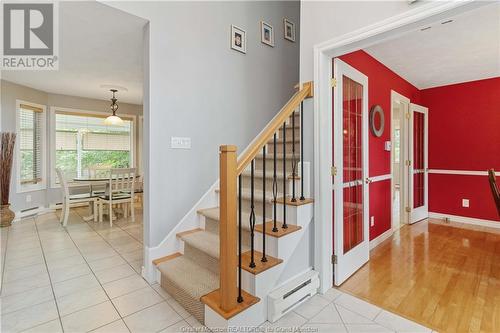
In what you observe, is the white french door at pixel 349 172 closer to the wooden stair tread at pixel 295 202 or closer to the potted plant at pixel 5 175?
the wooden stair tread at pixel 295 202

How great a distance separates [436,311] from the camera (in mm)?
1997

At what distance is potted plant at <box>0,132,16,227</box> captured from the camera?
13.8 ft

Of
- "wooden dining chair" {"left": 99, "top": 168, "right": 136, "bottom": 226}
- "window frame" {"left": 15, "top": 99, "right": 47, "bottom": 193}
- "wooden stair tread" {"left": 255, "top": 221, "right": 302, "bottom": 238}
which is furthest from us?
"window frame" {"left": 15, "top": 99, "right": 47, "bottom": 193}

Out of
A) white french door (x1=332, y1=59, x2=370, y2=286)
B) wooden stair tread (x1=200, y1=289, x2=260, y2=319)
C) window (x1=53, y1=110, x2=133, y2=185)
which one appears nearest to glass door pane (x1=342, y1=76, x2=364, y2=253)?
white french door (x1=332, y1=59, x2=370, y2=286)

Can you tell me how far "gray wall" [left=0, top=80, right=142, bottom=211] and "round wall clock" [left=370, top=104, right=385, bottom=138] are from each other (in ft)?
18.9

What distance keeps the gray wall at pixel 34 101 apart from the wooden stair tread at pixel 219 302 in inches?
196

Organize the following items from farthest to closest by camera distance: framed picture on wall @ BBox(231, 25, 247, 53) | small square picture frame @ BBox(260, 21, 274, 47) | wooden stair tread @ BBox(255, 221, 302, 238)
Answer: small square picture frame @ BBox(260, 21, 274, 47) → framed picture on wall @ BBox(231, 25, 247, 53) → wooden stair tread @ BBox(255, 221, 302, 238)

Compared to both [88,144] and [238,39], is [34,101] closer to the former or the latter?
[88,144]

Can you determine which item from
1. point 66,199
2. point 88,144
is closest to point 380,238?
point 66,199

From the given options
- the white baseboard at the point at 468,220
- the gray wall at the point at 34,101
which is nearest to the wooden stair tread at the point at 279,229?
the white baseboard at the point at 468,220

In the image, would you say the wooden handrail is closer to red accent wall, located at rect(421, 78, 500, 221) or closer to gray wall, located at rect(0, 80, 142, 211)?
red accent wall, located at rect(421, 78, 500, 221)

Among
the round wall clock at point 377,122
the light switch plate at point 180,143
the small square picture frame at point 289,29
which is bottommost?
the light switch plate at point 180,143

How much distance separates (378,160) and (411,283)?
66.4 inches

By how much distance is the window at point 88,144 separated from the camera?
5668 mm
